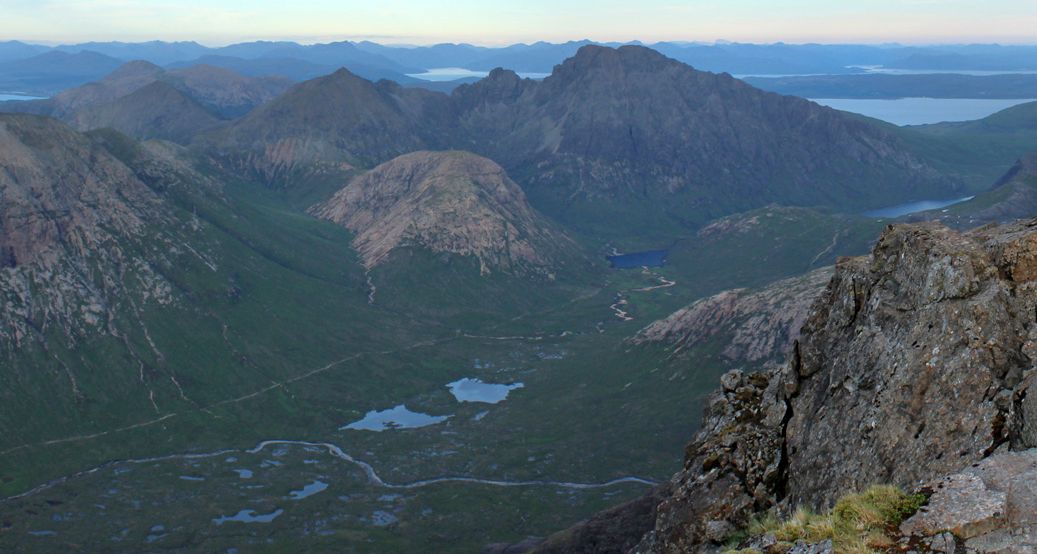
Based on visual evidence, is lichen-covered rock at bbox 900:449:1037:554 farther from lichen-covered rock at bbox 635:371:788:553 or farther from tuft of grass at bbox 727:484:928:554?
lichen-covered rock at bbox 635:371:788:553

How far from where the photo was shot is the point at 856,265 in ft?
212

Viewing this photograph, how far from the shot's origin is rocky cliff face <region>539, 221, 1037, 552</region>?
47000 millimetres

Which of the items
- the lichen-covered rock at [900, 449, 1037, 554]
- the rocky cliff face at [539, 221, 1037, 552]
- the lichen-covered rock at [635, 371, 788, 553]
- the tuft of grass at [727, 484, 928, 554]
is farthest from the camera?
the lichen-covered rock at [635, 371, 788, 553]

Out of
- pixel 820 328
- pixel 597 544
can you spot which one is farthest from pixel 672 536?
pixel 597 544

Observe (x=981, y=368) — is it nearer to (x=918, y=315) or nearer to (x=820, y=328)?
(x=918, y=315)

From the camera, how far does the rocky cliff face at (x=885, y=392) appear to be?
47.0 m

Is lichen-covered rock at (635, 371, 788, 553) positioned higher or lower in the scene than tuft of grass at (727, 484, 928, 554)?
lower

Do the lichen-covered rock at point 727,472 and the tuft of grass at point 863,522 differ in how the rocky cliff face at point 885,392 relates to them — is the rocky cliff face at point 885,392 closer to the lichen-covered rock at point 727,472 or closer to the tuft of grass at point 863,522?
the lichen-covered rock at point 727,472

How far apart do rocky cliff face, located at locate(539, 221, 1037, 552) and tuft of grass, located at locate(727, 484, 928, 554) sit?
148 inches

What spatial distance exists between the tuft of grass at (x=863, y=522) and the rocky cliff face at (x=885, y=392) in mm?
3759

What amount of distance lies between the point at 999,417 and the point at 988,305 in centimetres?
817

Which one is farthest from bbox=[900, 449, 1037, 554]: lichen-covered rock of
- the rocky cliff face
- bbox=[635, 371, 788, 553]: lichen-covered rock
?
bbox=[635, 371, 788, 553]: lichen-covered rock

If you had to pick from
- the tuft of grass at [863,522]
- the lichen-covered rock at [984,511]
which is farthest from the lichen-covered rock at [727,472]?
the lichen-covered rock at [984,511]

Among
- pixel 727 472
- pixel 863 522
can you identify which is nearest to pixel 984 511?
pixel 863 522
